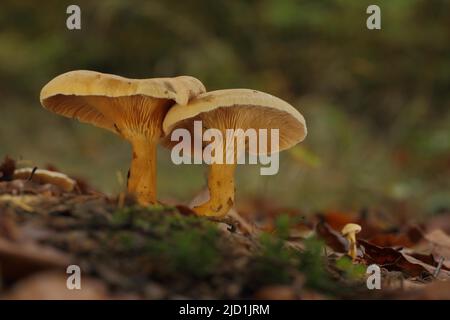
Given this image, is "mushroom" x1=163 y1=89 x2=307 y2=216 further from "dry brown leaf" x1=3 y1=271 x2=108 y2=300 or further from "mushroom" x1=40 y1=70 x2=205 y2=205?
"dry brown leaf" x1=3 y1=271 x2=108 y2=300

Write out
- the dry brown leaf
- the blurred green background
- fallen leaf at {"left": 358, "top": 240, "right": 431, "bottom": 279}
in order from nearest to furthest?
the dry brown leaf, fallen leaf at {"left": 358, "top": 240, "right": 431, "bottom": 279}, the blurred green background

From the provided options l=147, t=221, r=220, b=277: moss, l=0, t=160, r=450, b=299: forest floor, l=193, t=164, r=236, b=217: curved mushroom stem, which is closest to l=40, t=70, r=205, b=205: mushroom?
l=193, t=164, r=236, b=217: curved mushroom stem

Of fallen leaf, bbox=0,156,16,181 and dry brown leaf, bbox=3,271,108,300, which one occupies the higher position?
fallen leaf, bbox=0,156,16,181

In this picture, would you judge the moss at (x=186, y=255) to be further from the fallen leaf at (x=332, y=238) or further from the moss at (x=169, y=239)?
the fallen leaf at (x=332, y=238)

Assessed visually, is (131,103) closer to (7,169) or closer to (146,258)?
(7,169)
